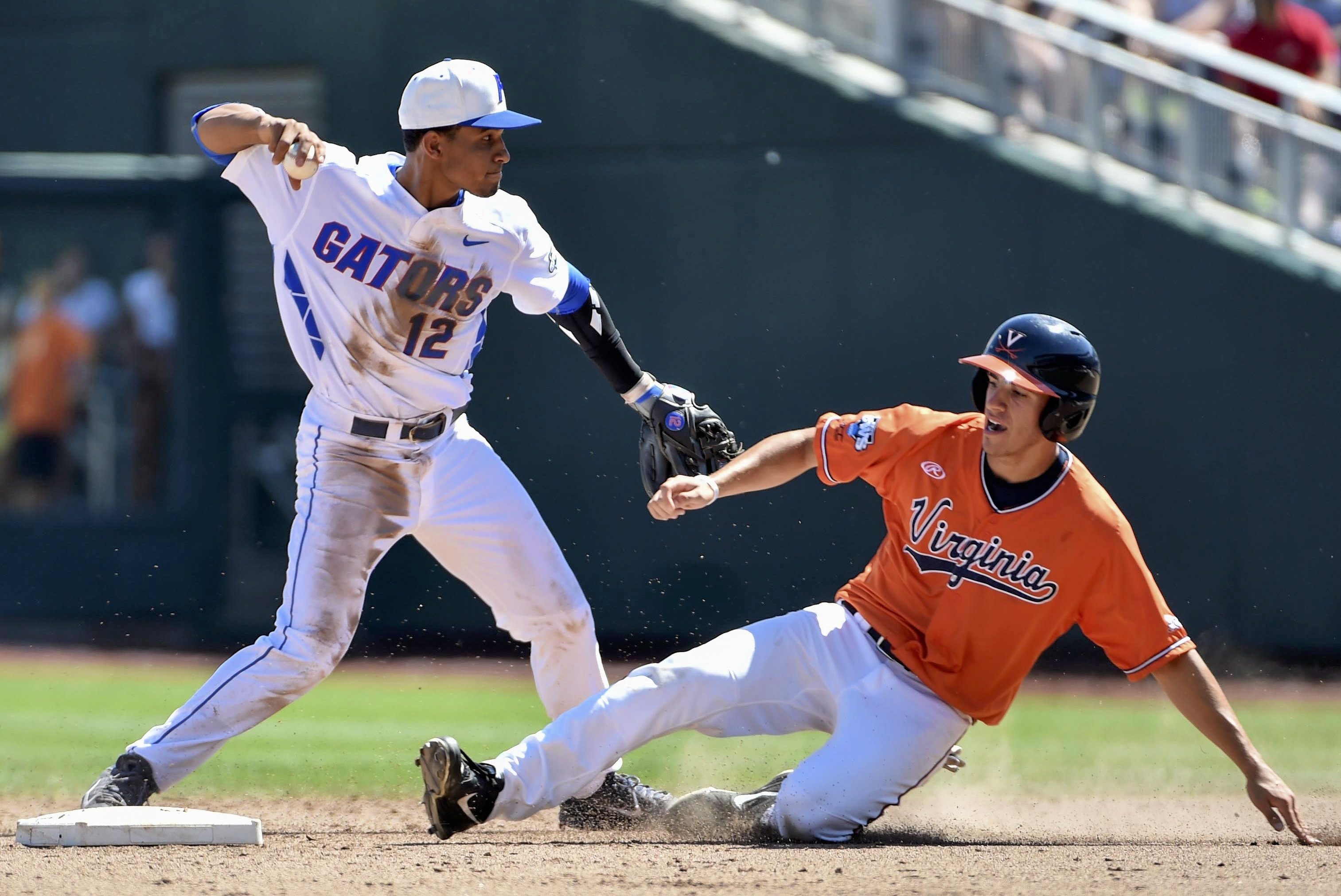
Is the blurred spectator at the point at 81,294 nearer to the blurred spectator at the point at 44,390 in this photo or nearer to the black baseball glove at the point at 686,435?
the blurred spectator at the point at 44,390

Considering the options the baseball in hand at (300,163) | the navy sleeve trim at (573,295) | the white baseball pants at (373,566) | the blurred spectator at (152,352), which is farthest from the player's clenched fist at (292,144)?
the blurred spectator at (152,352)

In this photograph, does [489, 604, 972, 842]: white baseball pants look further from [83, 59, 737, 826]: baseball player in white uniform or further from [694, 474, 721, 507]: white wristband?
[83, 59, 737, 826]: baseball player in white uniform

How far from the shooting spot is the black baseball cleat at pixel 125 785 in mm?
3887

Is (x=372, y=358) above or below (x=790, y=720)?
above

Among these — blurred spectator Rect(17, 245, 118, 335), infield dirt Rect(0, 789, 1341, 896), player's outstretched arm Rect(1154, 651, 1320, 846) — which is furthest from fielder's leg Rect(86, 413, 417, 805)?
blurred spectator Rect(17, 245, 118, 335)

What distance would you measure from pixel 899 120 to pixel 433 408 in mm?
4699

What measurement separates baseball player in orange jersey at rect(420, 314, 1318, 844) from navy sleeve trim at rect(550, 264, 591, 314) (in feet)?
2.35

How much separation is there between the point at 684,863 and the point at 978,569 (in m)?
1.00

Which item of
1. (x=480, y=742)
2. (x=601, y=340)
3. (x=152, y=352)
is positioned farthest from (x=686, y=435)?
(x=152, y=352)

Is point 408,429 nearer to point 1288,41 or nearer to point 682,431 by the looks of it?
point 682,431

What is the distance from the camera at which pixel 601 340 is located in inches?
175

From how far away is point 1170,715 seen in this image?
6.80 m

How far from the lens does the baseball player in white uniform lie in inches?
155

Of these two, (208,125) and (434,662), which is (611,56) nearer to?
(434,662)
